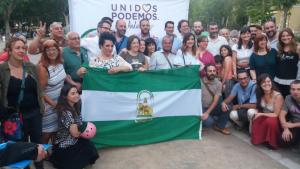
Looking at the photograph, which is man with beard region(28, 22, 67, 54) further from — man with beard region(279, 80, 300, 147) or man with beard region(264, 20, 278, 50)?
man with beard region(264, 20, 278, 50)

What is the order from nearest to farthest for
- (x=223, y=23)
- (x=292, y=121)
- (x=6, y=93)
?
(x=6, y=93) → (x=292, y=121) → (x=223, y=23)

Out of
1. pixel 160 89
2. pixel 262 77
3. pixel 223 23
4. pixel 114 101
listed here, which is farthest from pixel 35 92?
pixel 223 23

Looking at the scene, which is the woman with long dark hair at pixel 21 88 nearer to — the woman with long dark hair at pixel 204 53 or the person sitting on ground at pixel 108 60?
the person sitting on ground at pixel 108 60

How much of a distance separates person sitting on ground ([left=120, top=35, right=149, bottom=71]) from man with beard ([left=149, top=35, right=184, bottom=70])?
0.71 feet

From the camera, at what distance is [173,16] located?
27.6 feet

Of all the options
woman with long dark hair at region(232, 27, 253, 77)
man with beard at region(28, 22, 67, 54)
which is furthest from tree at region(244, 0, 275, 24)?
man with beard at region(28, 22, 67, 54)

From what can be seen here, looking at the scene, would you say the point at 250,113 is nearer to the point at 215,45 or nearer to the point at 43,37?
the point at 215,45

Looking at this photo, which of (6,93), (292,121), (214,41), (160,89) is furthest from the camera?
(214,41)

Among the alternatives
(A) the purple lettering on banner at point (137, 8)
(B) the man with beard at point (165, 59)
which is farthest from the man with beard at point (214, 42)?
(A) the purple lettering on banner at point (137, 8)

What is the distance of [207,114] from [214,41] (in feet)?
6.52

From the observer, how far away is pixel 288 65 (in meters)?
6.25

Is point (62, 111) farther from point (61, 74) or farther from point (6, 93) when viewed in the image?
point (6, 93)

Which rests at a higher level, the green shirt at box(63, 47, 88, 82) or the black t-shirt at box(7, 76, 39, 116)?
the green shirt at box(63, 47, 88, 82)

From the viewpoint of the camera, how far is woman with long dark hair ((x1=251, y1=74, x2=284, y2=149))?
564cm
